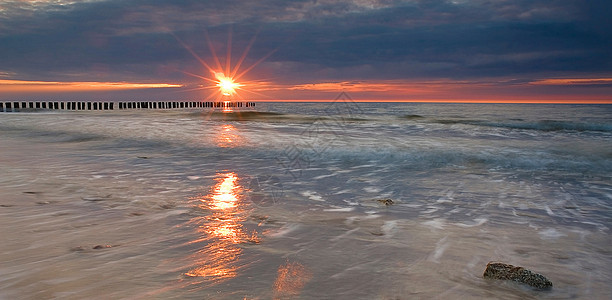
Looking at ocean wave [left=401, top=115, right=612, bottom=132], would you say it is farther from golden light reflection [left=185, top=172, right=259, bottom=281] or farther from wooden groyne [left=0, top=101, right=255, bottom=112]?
wooden groyne [left=0, top=101, right=255, bottom=112]

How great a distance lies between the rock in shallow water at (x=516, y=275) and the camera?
326 centimetres

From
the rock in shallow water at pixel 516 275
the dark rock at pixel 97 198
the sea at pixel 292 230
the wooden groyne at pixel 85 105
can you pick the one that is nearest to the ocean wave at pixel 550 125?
the sea at pixel 292 230

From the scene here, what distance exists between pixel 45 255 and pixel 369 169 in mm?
7090

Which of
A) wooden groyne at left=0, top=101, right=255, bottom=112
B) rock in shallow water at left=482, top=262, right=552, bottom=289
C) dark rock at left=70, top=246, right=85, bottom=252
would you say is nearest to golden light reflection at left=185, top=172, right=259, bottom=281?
dark rock at left=70, top=246, right=85, bottom=252

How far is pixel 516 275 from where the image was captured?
3.33 m

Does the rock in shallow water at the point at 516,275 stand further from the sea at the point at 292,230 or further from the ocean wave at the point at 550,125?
the ocean wave at the point at 550,125

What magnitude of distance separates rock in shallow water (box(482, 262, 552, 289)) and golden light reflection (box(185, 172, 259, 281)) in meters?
2.04

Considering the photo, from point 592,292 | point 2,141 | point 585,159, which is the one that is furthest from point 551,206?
point 2,141

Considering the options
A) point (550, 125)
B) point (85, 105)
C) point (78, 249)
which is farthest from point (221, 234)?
point (85, 105)

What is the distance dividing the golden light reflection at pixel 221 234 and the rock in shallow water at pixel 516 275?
2.04 m

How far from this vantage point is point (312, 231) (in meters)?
4.69

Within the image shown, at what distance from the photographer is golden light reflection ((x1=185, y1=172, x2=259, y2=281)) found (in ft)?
11.3

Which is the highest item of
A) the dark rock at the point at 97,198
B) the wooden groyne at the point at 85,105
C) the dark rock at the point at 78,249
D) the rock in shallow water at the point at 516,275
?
the rock in shallow water at the point at 516,275

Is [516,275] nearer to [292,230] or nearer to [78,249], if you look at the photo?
[292,230]
